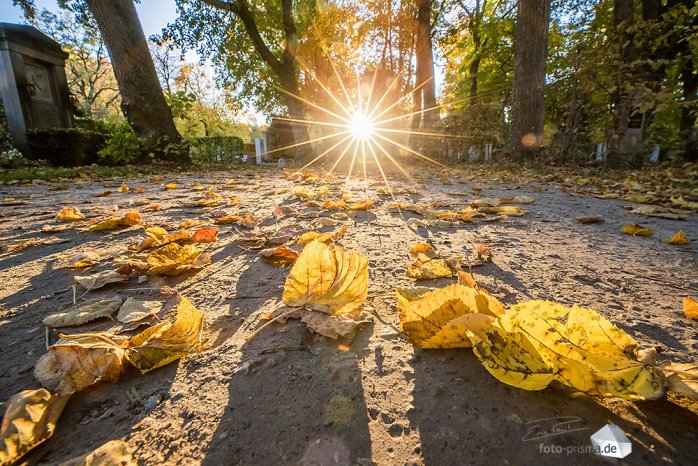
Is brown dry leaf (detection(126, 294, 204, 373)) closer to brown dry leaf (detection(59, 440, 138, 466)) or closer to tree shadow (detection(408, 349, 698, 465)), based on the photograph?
brown dry leaf (detection(59, 440, 138, 466))

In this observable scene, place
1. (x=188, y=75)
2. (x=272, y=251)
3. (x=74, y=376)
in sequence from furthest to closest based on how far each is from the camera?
(x=188, y=75)
(x=272, y=251)
(x=74, y=376)

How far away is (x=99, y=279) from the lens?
1.21 m

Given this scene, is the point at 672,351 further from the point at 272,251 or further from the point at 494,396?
the point at 272,251

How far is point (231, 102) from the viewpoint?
23453 mm

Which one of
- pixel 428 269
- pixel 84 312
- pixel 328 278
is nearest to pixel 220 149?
pixel 84 312

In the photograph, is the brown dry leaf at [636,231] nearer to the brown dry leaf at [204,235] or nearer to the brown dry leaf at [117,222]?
the brown dry leaf at [204,235]

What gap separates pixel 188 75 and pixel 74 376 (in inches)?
1700

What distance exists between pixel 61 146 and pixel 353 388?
1005cm

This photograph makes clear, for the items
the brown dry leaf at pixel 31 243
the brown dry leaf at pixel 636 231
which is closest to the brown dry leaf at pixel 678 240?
the brown dry leaf at pixel 636 231

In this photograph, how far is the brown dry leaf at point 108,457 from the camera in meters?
0.50

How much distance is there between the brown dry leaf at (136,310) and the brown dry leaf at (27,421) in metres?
0.32

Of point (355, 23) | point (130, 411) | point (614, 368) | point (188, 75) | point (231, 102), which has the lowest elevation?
point (130, 411)

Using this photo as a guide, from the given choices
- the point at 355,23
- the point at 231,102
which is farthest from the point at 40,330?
the point at 231,102

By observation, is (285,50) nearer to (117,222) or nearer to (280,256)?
(117,222)
